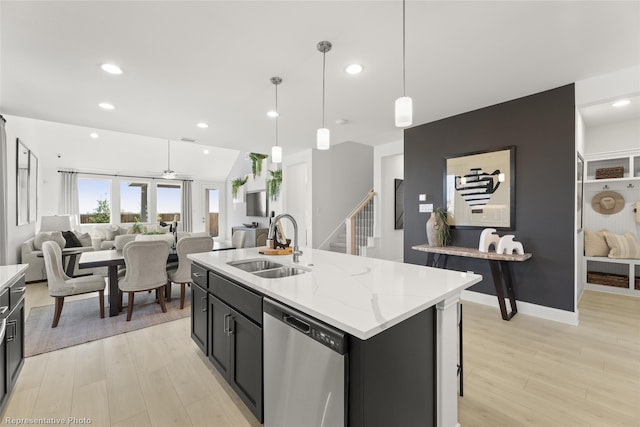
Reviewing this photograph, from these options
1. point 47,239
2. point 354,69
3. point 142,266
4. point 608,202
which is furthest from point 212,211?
point 608,202

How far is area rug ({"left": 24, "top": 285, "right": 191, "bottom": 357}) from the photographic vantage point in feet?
9.09

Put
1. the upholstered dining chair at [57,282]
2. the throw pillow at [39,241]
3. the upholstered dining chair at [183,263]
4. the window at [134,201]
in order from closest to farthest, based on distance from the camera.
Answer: the upholstered dining chair at [57,282]
the upholstered dining chair at [183,263]
the throw pillow at [39,241]
the window at [134,201]

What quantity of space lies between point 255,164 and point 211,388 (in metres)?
6.96

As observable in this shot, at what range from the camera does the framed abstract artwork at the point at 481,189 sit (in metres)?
3.49

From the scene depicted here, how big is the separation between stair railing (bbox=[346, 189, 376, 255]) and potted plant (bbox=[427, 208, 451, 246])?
2014 millimetres

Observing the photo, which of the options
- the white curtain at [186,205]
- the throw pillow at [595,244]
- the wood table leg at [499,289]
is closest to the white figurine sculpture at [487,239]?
the wood table leg at [499,289]

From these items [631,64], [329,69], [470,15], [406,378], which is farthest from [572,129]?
[406,378]

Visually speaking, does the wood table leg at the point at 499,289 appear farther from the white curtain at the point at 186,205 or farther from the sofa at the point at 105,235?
the white curtain at the point at 186,205

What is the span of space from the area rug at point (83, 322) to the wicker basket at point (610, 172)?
20.3ft

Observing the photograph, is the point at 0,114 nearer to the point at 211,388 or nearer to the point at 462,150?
the point at 211,388

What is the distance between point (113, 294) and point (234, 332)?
2.57m

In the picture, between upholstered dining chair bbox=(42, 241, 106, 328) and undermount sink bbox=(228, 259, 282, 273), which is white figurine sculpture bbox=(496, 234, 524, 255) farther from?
upholstered dining chair bbox=(42, 241, 106, 328)

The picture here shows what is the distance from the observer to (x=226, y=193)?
1068 cm

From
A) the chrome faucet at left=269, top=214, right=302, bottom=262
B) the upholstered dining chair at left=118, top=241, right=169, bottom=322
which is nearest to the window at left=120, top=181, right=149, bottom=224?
the upholstered dining chair at left=118, top=241, right=169, bottom=322
